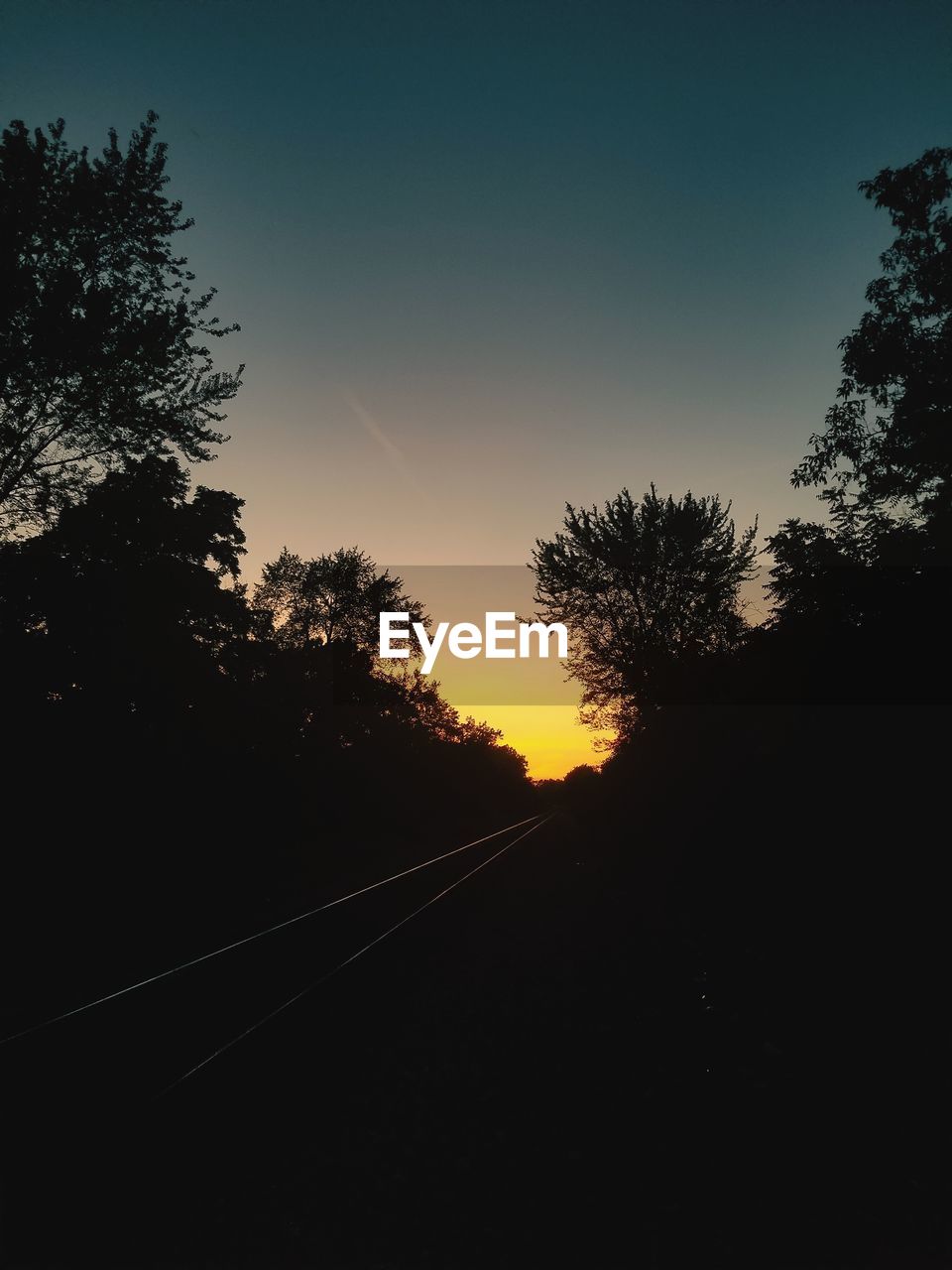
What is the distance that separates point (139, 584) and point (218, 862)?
29.5 feet

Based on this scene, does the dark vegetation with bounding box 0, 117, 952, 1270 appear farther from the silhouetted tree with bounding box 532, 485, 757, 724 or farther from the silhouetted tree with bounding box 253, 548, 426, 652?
the silhouetted tree with bounding box 253, 548, 426, 652

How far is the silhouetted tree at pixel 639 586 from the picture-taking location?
2644 cm

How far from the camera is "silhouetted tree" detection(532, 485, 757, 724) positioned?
86.7 ft

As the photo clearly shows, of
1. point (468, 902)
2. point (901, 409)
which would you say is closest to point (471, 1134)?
point (468, 902)

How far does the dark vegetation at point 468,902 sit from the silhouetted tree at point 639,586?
20cm

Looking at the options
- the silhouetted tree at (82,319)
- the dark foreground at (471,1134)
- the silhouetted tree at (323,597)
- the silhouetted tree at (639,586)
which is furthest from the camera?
the silhouetted tree at (323,597)

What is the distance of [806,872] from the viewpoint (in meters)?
9.96

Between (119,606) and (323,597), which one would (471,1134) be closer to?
(119,606)

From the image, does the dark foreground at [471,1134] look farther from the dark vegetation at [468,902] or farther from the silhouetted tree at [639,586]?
the silhouetted tree at [639,586]

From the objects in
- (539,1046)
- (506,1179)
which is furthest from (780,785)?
(506,1179)

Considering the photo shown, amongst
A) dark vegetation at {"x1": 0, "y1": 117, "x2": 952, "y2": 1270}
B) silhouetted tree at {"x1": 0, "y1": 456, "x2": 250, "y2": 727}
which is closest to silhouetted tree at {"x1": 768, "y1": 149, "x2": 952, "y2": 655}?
dark vegetation at {"x1": 0, "y1": 117, "x2": 952, "y2": 1270}

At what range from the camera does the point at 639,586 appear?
27531 millimetres

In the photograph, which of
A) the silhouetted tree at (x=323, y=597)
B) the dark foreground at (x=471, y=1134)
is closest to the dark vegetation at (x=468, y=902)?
the dark foreground at (x=471, y=1134)

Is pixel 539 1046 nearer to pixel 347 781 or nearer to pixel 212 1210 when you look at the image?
pixel 212 1210
